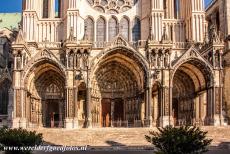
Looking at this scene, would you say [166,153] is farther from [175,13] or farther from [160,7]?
[175,13]

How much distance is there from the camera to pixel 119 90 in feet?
129

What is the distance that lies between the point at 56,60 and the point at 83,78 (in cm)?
281

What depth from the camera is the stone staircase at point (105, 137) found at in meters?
29.0

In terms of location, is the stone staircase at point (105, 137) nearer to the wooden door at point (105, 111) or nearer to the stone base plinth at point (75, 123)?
the stone base plinth at point (75, 123)

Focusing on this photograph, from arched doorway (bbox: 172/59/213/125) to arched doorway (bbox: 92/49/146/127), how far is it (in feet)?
12.6

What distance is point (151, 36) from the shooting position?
3619 cm

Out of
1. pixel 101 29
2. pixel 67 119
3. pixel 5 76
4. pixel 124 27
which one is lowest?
pixel 67 119

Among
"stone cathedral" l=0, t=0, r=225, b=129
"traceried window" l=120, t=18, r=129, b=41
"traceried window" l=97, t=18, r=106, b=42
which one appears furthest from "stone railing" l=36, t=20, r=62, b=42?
"traceried window" l=120, t=18, r=129, b=41

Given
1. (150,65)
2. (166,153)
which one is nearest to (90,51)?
(150,65)

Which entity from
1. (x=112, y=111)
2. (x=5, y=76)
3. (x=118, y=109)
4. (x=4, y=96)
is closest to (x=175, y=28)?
(x=118, y=109)

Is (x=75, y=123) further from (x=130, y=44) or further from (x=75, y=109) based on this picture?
(x=130, y=44)

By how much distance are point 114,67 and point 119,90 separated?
2.25 meters

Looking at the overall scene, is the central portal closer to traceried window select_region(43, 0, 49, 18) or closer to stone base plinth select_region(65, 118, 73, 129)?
stone base plinth select_region(65, 118, 73, 129)

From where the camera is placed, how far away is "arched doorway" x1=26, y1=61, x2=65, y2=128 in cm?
3684
